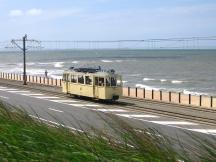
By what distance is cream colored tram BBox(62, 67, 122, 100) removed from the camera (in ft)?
101

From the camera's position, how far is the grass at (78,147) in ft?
12.0

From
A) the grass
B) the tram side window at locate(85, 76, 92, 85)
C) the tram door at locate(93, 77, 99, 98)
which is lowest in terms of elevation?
the tram door at locate(93, 77, 99, 98)

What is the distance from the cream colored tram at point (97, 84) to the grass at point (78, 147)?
26.3m

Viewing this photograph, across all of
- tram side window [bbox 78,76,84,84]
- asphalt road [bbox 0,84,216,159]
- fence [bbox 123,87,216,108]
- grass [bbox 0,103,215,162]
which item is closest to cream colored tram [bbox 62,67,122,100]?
tram side window [bbox 78,76,84,84]

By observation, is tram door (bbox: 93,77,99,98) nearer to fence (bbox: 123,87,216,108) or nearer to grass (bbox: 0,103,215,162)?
fence (bbox: 123,87,216,108)

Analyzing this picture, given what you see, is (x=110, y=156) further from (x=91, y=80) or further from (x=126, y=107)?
(x=91, y=80)

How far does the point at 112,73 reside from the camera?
31.4 m

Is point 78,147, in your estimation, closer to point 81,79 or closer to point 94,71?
point 94,71

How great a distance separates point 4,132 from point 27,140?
0.90 ft

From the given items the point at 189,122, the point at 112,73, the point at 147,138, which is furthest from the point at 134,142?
the point at 112,73

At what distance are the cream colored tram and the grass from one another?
Result: 26.3 m

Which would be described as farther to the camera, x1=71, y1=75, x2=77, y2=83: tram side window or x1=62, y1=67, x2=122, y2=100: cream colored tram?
x1=71, y1=75, x2=77, y2=83: tram side window

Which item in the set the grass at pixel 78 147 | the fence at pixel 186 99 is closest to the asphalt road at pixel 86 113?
the fence at pixel 186 99

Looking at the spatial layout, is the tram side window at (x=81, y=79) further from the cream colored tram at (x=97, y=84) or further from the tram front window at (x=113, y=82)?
the tram front window at (x=113, y=82)
